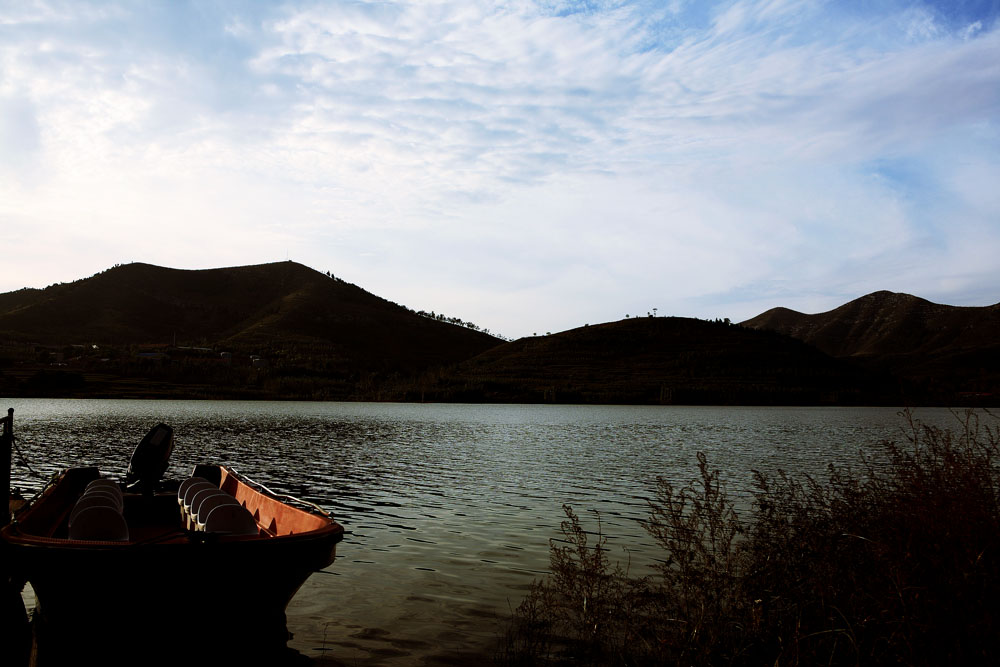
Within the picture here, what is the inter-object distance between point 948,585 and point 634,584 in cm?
565

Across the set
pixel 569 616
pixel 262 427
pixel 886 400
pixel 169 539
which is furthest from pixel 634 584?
pixel 886 400

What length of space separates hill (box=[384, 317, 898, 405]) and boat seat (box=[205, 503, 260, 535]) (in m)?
113

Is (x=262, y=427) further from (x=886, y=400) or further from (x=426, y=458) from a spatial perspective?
(x=886, y=400)

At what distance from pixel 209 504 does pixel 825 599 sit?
29.7ft

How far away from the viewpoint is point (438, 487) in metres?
24.1

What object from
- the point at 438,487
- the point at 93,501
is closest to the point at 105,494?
the point at 93,501

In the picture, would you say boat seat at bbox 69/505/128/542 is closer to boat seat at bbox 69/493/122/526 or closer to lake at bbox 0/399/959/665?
boat seat at bbox 69/493/122/526

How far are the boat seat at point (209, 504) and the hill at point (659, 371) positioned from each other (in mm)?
112045

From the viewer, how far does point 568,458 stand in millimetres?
33594

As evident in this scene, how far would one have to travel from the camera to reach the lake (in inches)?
419

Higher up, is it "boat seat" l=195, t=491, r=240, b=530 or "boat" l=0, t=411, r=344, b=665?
"boat seat" l=195, t=491, r=240, b=530

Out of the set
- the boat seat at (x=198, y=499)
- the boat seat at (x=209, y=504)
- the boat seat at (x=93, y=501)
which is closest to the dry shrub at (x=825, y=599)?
the boat seat at (x=209, y=504)

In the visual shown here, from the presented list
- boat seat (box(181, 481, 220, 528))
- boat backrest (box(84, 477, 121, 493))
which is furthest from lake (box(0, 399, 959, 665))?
boat backrest (box(84, 477, 121, 493))

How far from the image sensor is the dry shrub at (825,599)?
6.41 meters
